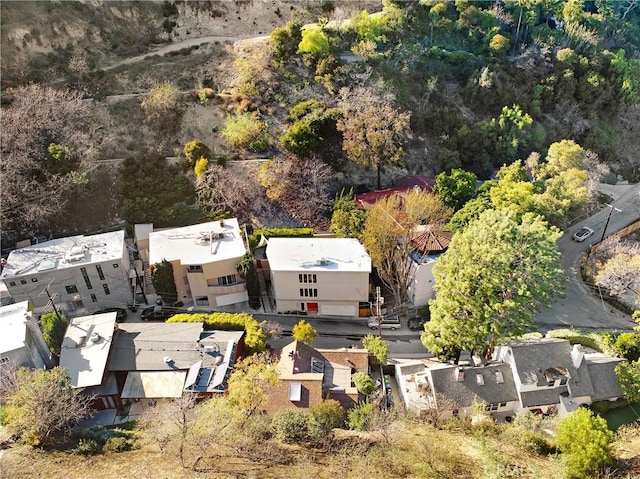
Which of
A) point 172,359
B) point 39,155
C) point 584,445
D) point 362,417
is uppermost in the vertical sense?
point 39,155

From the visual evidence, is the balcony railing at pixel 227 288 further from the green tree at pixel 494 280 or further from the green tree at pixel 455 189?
the green tree at pixel 455 189

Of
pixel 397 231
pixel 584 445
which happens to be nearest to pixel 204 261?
pixel 397 231

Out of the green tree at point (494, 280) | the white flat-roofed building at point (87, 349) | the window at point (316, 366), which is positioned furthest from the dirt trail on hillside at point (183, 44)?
the window at point (316, 366)

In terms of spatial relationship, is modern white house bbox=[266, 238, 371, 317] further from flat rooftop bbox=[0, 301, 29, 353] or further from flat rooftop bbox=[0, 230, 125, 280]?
flat rooftop bbox=[0, 301, 29, 353]

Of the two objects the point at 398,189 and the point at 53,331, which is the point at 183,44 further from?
A: the point at 53,331

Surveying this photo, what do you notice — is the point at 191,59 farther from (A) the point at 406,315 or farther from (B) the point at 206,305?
(A) the point at 406,315

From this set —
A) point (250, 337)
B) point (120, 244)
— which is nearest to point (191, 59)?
point (120, 244)
